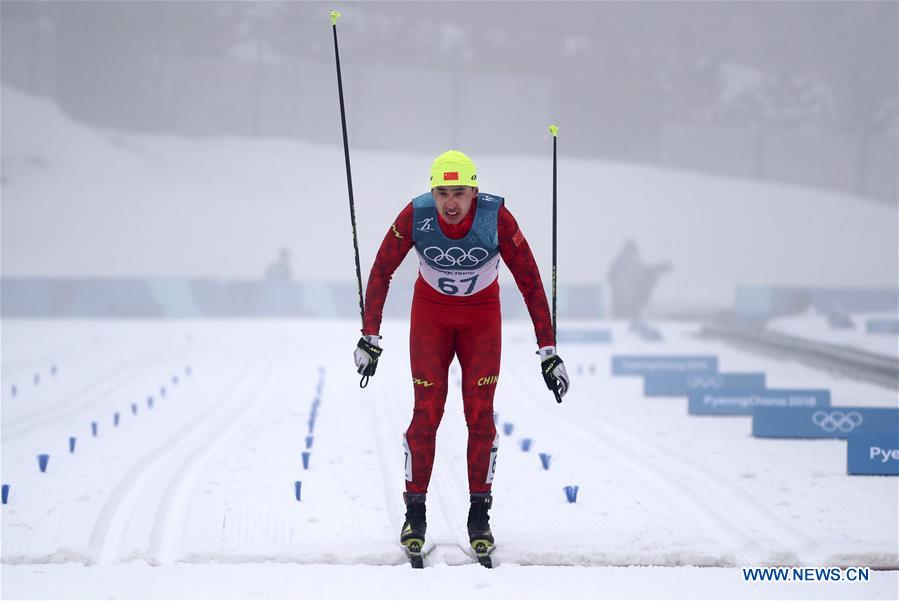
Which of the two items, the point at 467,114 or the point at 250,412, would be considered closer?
the point at 250,412

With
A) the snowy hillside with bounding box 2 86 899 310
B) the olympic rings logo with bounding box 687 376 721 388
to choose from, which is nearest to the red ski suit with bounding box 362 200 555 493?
the olympic rings logo with bounding box 687 376 721 388

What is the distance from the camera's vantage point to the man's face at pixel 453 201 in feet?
14.8

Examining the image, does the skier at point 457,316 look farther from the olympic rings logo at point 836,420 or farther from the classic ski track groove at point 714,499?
the olympic rings logo at point 836,420

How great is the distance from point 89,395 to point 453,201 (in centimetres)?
919

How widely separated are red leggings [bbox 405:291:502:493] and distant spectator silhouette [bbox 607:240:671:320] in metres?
29.5

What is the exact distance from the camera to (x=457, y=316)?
4.72 meters

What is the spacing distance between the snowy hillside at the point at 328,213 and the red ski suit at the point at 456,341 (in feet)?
115

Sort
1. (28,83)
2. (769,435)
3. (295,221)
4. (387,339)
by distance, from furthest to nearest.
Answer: (295,221) → (28,83) → (387,339) → (769,435)

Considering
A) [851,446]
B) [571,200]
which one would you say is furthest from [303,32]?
[851,446]

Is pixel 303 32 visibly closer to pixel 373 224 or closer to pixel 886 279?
pixel 373 224

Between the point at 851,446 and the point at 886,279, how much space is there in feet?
152

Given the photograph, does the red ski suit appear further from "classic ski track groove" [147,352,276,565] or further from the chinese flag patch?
"classic ski track groove" [147,352,276,565]

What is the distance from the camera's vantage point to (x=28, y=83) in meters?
42.2

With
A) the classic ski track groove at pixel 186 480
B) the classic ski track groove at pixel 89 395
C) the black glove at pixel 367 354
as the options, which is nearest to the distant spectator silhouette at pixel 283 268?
the classic ski track groove at pixel 89 395
